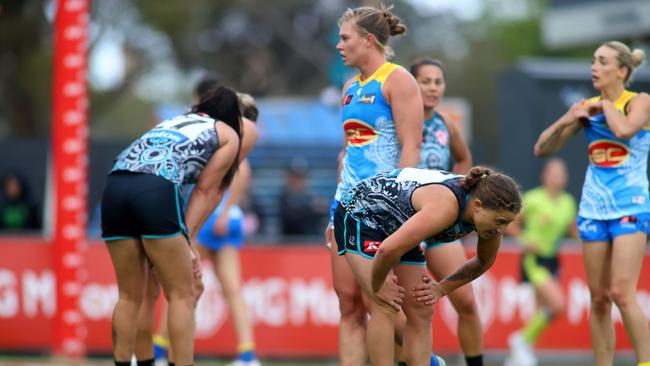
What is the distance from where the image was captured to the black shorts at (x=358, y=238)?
21.2ft

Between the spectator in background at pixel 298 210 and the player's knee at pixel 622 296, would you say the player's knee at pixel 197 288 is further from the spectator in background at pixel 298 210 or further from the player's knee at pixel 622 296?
the spectator in background at pixel 298 210

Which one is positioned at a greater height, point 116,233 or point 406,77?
point 406,77

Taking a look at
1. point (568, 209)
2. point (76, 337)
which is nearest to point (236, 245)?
point (76, 337)

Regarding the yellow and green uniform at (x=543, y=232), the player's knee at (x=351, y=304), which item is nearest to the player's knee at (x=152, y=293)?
the player's knee at (x=351, y=304)

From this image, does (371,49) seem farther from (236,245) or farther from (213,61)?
(213,61)

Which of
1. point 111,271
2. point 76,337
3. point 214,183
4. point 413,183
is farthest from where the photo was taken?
point 111,271

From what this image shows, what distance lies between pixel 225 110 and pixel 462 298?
2093mm

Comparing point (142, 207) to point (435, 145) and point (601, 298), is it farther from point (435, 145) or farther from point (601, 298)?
point (601, 298)

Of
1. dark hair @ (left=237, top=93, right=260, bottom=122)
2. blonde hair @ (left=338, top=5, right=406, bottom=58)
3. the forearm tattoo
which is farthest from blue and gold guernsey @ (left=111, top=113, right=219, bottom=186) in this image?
the forearm tattoo

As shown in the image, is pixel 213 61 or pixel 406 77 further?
pixel 213 61

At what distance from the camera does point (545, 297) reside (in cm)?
1258

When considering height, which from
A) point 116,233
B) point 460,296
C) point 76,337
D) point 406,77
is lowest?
point 76,337

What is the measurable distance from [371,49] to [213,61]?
122 feet

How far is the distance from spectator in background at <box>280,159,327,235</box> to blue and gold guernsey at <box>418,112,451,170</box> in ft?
24.3
